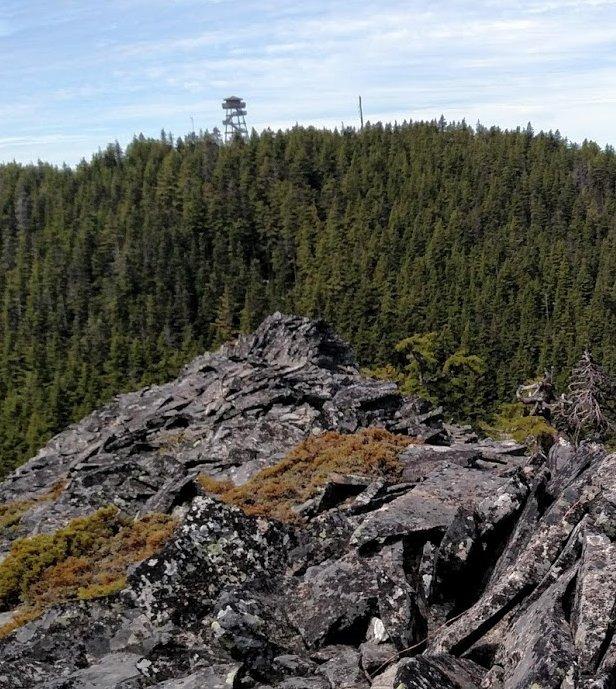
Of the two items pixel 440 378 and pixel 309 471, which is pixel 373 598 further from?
pixel 440 378

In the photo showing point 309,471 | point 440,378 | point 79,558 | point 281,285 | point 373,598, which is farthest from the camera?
point 281,285

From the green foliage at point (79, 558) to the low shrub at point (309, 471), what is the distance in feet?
8.57

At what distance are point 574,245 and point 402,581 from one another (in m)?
187

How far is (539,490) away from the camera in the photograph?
1409 cm

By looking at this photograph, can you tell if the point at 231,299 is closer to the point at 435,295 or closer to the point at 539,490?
the point at 435,295

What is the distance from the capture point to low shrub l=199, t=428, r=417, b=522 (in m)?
20.6

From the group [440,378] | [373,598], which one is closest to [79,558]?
[373,598]

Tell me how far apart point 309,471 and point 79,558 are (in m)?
7.44

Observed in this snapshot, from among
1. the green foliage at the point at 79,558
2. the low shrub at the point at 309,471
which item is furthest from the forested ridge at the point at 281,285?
the low shrub at the point at 309,471

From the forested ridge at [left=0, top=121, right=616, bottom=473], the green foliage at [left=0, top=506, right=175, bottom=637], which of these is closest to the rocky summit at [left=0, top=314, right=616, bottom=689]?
the green foliage at [left=0, top=506, right=175, bottom=637]

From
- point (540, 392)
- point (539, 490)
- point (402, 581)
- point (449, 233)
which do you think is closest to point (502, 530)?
point (539, 490)

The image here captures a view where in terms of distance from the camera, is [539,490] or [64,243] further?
[64,243]

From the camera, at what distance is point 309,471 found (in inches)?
902

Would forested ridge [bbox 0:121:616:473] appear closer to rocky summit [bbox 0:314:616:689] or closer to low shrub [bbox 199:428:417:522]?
low shrub [bbox 199:428:417:522]
